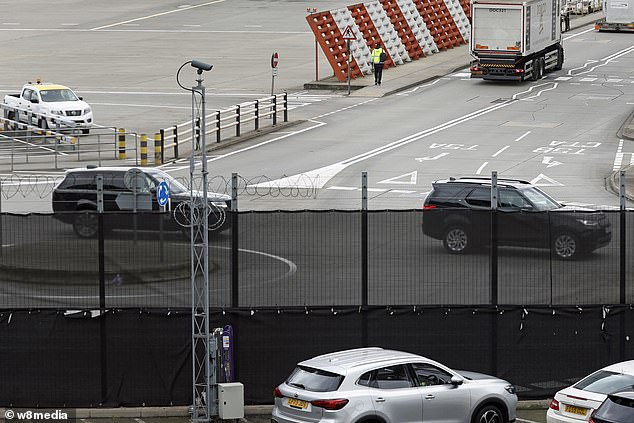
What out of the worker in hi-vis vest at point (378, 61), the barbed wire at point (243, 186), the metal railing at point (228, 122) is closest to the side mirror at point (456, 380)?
the barbed wire at point (243, 186)

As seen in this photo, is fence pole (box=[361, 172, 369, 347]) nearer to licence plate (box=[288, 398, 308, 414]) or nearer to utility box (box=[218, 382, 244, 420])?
utility box (box=[218, 382, 244, 420])

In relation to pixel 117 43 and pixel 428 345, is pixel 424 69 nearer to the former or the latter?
pixel 117 43

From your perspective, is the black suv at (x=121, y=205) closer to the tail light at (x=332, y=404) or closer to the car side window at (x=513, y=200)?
the tail light at (x=332, y=404)

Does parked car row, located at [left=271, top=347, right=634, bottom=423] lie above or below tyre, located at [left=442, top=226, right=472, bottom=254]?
below

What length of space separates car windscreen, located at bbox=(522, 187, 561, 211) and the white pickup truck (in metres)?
23.6

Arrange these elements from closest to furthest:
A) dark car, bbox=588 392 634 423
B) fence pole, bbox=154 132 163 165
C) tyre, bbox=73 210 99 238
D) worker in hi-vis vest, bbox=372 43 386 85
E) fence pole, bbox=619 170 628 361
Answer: dark car, bbox=588 392 634 423, tyre, bbox=73 210 99 238, fence pole, bbox=619 170 628 361, fence pole, bbox=154 132 163 165, worker in hi-vis vest, bbox=372 43 386 85

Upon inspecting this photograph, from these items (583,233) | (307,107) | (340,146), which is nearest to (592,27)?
(307,107)

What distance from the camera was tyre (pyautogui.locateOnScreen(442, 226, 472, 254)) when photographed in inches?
763

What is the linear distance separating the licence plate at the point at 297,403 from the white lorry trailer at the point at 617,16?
68985mm

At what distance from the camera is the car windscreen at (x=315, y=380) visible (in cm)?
1664

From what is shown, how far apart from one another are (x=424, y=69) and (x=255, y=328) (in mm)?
46732

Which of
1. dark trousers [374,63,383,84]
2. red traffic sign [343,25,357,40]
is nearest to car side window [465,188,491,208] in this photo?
red traffic sign [343,25,357,40]

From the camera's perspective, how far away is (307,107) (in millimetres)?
54625

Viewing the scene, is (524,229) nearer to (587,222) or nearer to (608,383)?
(587,222)
